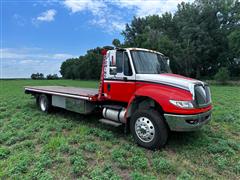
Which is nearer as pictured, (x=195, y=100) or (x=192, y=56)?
(x=195, y=100)

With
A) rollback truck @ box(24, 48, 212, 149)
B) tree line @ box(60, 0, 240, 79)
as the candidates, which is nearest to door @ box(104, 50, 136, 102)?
rollback truck @ box(24, 48, 212, 149)

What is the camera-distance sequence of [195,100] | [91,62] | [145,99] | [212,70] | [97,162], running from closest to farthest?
1. [97,162]
2. [195,100]
3. [145,99]
4. [212,70]
5. [91,62]

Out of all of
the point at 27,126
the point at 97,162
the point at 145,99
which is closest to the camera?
the point at 97,162

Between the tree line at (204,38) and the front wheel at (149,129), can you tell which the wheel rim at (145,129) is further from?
the tree line at (204,38)

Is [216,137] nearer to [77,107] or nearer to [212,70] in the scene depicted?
[77,107]

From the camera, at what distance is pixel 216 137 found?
17.3 ft

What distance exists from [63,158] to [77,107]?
2530 mm

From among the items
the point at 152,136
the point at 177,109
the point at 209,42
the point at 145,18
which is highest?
the point at 145,18

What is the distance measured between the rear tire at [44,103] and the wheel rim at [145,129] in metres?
4.63

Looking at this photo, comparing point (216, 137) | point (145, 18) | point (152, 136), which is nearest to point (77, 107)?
point (152, 136)

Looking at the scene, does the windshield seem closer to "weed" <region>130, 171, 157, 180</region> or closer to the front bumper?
the front bumper

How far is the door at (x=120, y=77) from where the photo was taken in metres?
5.05

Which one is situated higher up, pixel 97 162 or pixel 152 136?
pixel 152 136

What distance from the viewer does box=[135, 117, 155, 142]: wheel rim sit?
4.41 metres
